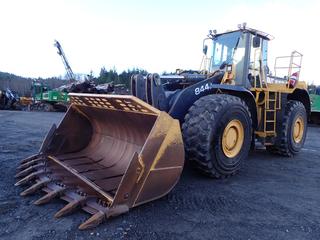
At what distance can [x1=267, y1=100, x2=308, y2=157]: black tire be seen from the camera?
666cm

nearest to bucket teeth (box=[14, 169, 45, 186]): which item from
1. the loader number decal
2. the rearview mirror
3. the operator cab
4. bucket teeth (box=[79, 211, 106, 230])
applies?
bucket teeth (box=[79, 211, 106, 230])

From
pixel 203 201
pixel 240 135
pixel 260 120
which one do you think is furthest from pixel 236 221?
pixel 260 120

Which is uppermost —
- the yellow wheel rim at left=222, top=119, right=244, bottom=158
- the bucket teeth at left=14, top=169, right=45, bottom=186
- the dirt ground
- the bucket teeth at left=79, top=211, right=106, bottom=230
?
the yellow wheel rim at left=222, top=119, right=244, bottom=158

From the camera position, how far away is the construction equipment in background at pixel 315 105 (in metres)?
15.9

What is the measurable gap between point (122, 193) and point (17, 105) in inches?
A: 930

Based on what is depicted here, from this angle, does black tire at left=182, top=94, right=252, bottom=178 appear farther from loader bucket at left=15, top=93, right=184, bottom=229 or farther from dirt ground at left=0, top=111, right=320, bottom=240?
loader bucket at left=15, top=93, right=184, bottom=229

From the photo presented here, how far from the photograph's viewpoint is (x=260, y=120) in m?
6.13

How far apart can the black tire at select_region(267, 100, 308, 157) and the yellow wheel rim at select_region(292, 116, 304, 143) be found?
133 millimetres

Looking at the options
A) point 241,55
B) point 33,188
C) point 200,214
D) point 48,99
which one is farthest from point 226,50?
point 48,99

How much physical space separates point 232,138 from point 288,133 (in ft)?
7.94

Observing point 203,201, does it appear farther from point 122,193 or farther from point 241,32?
point 241,32

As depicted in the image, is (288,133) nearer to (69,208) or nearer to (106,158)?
(106,158)

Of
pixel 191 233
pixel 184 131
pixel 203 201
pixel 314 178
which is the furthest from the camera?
pixel 314 178

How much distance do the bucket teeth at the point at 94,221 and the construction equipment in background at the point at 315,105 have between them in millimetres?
14846
